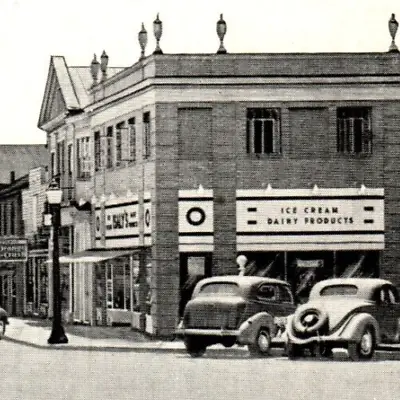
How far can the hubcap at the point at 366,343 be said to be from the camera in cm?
2531

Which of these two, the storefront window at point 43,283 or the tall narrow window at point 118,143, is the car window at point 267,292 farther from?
the storefront window at point 43,283

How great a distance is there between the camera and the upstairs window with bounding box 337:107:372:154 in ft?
114

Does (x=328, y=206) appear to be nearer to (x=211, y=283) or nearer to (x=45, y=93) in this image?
(x=211, y=283)

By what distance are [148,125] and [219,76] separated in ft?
8.58

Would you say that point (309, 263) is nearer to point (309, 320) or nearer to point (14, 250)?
point (14, 250)

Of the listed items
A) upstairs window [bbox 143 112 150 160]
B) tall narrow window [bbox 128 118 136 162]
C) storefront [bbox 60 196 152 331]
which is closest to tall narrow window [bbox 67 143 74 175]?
storefront [bbox 60 196 152 331]

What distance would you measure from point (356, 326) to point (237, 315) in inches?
109

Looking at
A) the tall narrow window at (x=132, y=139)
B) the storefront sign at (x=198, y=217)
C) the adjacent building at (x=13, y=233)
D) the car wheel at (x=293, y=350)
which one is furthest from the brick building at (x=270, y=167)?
the adjacent building at (x=13, y=233)

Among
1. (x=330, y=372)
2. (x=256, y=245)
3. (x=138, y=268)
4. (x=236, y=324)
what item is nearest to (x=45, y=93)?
(x=138, y=268)

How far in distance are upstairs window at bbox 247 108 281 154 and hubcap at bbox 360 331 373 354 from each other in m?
10.1

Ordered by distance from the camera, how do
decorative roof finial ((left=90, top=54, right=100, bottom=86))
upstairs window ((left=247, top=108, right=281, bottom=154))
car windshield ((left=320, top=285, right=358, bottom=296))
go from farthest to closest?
decorative roof finial ((left=90, top=54, right=100, bottom=86)), upstairs window ((left=247, top=108, right=281, bottom=154)), car windshield ((left=320, top=285, right=358, bottom=296))

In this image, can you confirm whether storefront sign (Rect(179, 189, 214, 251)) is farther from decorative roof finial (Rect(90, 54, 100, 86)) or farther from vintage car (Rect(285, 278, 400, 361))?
decorative roof finial (Rect(90, 54, 100, 86))

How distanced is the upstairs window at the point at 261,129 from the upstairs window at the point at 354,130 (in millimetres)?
1670

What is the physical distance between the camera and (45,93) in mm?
49844
